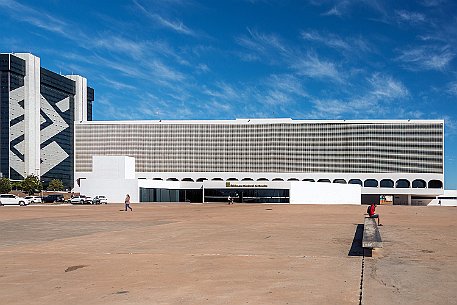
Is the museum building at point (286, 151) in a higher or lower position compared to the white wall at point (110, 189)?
higher

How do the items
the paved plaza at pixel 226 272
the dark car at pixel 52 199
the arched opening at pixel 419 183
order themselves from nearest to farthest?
the paved plaza at pixel 226 272
the dark car at pixel 52 199
the arched opening at pixel 419 183

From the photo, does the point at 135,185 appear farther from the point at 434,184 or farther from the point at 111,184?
the point at 434,184

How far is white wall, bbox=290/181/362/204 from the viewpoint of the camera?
95312 millimetres

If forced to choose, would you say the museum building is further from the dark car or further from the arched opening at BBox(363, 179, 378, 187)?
the dark car

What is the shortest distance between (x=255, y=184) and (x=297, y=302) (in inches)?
3491

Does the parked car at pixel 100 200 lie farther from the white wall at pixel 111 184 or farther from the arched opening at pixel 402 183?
the arched opening at pixel 402 183

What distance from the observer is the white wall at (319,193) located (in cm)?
9531

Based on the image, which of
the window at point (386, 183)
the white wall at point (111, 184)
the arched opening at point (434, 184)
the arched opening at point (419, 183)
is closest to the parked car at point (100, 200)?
the white wall at point (111, 184)

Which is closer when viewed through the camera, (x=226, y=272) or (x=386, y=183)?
(x=226, y=272)

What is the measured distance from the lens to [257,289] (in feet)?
29.6

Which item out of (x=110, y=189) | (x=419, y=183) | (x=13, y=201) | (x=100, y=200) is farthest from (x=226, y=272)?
(x=419, y=183)

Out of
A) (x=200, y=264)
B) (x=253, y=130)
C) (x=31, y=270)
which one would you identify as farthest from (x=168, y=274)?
(x=253, y=130)

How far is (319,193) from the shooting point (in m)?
101

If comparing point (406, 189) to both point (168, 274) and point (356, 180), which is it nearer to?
point (356, 180)
